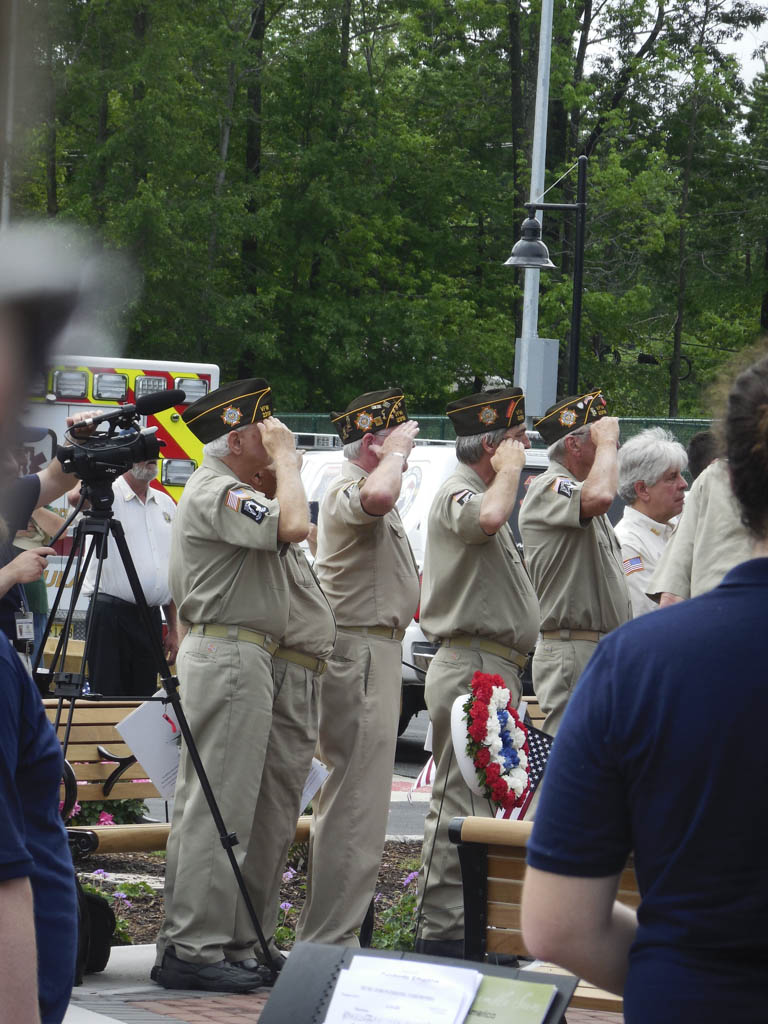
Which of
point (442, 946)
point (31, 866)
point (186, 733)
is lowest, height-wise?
point (442, 946)

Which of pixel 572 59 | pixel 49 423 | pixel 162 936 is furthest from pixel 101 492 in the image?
pixel 572 59

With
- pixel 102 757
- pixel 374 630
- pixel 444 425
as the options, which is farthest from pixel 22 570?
pixel 444 425

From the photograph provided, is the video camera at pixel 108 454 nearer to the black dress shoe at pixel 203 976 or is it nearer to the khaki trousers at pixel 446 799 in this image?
the black dress shoe at pixel 203 976

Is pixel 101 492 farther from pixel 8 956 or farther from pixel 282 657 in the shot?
pixel 8 956

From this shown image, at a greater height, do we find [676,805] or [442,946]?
[676,805]

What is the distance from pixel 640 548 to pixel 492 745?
229 centimetres

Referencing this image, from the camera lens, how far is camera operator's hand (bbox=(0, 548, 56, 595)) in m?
5.67

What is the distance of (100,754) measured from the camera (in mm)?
6234

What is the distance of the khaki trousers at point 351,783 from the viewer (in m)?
5.66

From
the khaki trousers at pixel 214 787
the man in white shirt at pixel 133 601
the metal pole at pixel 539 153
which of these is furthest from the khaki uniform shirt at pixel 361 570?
the metal pole at pixel 539 153

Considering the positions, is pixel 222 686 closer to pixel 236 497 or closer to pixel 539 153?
pixel 236 497

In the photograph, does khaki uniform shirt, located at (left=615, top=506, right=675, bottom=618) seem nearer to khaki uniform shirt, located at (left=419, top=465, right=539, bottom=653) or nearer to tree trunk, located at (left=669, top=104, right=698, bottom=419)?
khaki uniform shirt, located at (left=419, top=465, right=539, bottom=653)

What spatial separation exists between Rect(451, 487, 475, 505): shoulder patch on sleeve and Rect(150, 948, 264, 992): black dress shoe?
2078 millimetres

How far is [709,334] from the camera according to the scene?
31422 mm
